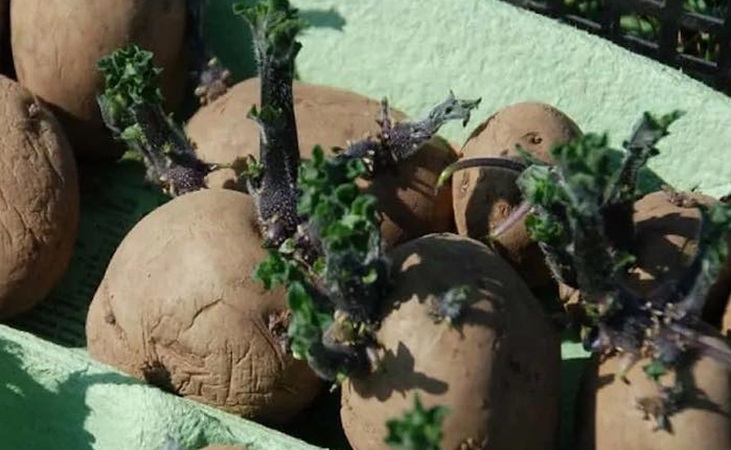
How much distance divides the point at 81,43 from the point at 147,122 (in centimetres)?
22

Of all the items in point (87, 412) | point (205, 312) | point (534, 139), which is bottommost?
point (87, 412)

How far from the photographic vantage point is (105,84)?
189 cm

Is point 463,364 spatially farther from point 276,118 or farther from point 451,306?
point 276,118

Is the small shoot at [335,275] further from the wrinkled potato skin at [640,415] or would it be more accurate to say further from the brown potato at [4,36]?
the brown potato at [4,36]

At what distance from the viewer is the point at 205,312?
1637 millimetres

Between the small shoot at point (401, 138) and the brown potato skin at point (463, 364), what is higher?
the small shoot at point (401, 138)

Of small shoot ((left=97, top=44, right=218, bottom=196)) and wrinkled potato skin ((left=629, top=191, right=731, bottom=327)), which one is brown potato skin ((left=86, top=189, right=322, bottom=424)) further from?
wrinkled potato skin ((left=629, top=191, right=731, bottom=327))

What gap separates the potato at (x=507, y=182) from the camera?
1751mm

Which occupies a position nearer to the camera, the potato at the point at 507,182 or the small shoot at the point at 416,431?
the small shoot at the point at 416,431

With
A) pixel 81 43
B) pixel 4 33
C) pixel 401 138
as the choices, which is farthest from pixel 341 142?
pixel 4 33

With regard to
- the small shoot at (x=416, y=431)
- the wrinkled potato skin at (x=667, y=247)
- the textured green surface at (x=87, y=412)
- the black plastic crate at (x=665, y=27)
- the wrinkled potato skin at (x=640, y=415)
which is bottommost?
the textured green surface at (x=87, y=412)

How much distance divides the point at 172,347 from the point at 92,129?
0.43 metres

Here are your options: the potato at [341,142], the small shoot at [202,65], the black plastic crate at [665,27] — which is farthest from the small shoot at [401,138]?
the black plastic crate at [665,27]

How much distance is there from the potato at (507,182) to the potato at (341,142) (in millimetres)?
36
